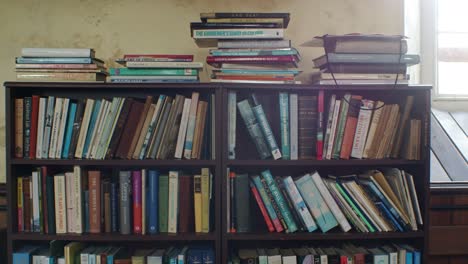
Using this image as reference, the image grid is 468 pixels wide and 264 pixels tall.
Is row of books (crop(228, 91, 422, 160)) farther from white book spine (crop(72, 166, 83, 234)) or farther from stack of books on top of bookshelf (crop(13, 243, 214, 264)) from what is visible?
white book spine (crop(72, 166, 83, 234))

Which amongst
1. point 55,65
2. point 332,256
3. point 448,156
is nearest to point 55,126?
point 55,65

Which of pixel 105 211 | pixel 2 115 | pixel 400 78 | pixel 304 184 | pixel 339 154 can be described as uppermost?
pixel 400 78

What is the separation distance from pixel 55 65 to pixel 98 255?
2.61ft

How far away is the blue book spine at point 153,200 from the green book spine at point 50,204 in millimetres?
396

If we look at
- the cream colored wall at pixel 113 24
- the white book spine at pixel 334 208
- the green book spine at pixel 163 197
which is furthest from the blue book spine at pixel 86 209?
the white book spine at pixel 334 208

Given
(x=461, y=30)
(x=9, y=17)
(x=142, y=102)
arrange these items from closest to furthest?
(x=142, y=102) < (x=9, y=17) < (x=461, y=30)

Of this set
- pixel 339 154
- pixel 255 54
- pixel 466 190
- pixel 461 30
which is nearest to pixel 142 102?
pixel 255 54

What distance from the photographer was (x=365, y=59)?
1.70 m

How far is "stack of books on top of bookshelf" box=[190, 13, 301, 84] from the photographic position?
1679mm

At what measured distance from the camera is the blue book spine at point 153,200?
1733 millimetres

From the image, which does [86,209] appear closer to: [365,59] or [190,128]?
[190,128]

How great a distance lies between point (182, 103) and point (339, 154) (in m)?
0.69

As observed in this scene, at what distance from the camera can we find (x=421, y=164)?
68.8 inches

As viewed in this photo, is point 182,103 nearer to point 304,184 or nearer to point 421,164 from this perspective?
point 304,184
